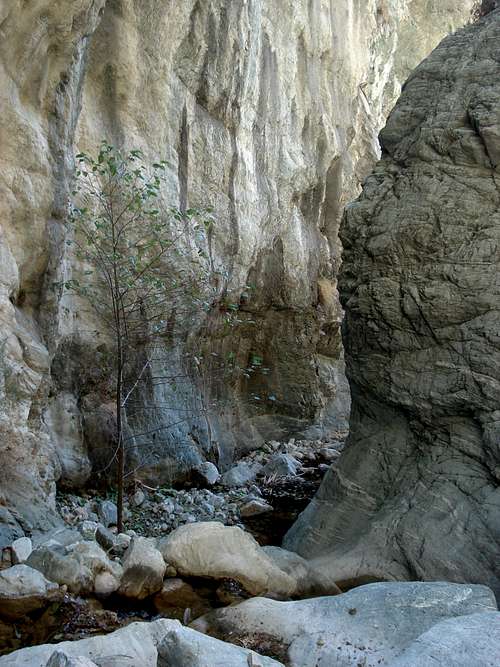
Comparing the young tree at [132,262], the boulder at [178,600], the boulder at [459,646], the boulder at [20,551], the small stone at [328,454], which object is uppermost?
the young tree at [132,262]

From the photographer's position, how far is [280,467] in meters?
11.8

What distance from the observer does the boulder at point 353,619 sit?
3.89 m

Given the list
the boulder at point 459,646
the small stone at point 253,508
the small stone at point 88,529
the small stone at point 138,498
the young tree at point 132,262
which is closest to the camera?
the boulder at point 459,646

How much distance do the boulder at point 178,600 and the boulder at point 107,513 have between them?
2909 millimetres

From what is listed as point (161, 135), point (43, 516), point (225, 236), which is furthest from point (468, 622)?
point (225, 236)

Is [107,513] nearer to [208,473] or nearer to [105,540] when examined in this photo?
[105,540]

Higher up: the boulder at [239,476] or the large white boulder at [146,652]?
the boulder at [239,476]

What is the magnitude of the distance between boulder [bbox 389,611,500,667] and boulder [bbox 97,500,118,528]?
5221 millimetres

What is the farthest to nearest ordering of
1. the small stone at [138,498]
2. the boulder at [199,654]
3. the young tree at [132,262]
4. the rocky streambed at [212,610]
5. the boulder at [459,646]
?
the small stone at [138,498] < the young tree at [132,262] < the rocky streambed at [212,610] < the boulder at [199,654] < the boulder at [459,646]

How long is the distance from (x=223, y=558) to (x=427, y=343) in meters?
3.29

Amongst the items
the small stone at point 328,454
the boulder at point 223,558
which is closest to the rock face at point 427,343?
the boulder at point 223,558

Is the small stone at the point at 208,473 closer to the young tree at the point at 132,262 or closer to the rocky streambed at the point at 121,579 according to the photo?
the young tree at the point at 132,262

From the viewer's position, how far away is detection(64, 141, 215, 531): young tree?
7750 millimetres

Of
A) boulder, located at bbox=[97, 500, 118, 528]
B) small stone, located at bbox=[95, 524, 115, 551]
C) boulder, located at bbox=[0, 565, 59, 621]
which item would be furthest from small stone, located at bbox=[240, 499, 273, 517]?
boulder, located at bbox=[0, 565, 59, 621]
